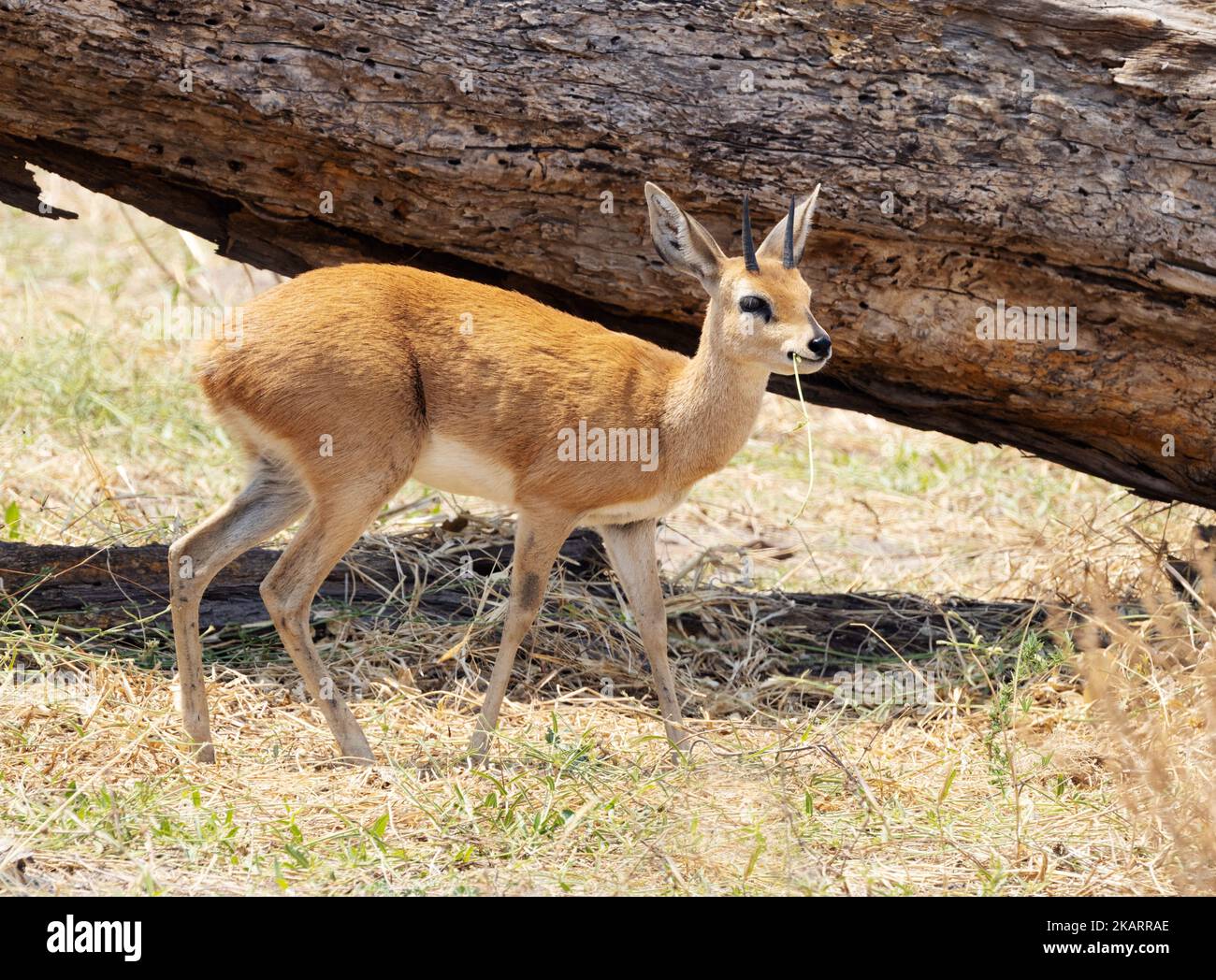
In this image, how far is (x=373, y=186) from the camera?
620cm

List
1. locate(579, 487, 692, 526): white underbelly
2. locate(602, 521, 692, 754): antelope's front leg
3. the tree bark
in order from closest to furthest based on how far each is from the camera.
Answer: locate(579, 487, 692, 526): white underbelly
the tree bark
locate(602, 521, 692, 754): antelope's front leg

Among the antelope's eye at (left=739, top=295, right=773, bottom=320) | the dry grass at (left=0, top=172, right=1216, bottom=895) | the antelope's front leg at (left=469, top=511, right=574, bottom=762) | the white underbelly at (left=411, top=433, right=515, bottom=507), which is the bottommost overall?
the dry grass at (left=0, top=172, right=1216, bottom=895)

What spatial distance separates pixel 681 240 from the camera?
5660 millimetres

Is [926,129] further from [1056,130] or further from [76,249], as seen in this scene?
[76,249]

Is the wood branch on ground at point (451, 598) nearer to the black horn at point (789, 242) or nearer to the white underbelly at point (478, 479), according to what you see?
the white underbelly at point (478, 479)

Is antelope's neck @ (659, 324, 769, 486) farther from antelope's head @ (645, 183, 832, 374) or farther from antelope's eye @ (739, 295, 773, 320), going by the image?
antelope's eye @ (739, 295, 773, 320)

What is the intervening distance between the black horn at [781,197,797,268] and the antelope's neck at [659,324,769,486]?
0.45 meters

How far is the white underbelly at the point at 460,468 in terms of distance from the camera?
5.59 m

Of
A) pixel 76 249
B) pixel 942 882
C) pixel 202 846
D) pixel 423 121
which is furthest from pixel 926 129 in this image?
pixel 76 249

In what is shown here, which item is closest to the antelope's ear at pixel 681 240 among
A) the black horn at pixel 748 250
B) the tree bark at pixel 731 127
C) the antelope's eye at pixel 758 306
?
the black horn at pixel 748 250

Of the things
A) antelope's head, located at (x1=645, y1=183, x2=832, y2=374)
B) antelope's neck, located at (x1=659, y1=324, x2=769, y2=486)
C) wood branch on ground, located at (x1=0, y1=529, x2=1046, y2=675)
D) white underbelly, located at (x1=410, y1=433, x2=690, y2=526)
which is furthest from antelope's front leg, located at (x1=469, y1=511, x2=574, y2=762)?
antelope's head, located at (x1=645, y1=183, x2=832, y2=374)

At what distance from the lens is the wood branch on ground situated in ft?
20.7

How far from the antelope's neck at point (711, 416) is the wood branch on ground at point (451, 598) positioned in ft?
4.10

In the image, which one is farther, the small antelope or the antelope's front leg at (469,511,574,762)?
the antelope's front leg at (469,511,574,762)
